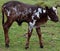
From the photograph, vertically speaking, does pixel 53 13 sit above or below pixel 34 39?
above

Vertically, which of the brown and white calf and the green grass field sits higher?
the brown and white calf

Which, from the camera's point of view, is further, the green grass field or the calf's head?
the green grass field

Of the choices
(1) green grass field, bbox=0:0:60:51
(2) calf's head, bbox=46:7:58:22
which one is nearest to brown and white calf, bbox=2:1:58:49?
(2) calf's head, bbox=46:7:58:22

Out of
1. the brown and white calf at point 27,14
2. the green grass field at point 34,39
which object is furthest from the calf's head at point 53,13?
the green grass field at point 34,39

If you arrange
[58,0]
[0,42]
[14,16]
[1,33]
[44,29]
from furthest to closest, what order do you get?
[58,0] < [44,29] < [1,33] < [0,42] < [14,16]

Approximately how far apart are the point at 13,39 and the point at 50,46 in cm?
146

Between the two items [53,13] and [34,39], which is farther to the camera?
[34,39]

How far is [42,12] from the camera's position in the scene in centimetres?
1090

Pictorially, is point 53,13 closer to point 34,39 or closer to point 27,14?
point 27,14

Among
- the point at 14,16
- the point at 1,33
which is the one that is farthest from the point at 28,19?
the point at 1,33

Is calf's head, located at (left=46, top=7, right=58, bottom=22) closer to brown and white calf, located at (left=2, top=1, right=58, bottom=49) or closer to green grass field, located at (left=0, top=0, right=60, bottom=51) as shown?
brown and white calf, located at (left=2, top=1, right=58, bottom=49)

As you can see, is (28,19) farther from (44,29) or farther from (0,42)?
(44,29)

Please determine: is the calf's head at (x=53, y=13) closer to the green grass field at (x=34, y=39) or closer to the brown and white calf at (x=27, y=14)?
the brown and white calf at (x=27, y=14)

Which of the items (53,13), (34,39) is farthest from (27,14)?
(34,39)
